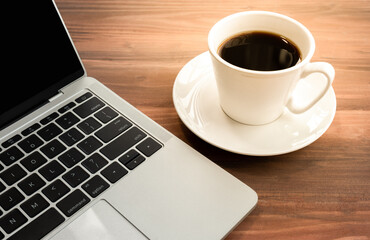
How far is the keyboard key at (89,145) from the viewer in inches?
20.9

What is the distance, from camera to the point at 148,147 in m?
0.54

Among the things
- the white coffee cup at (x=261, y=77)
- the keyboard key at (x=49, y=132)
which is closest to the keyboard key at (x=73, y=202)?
the keyboard key at (x=49, y=132)

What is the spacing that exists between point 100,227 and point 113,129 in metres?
0.15

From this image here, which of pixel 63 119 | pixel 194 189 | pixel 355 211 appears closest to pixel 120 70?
pixel 63 119

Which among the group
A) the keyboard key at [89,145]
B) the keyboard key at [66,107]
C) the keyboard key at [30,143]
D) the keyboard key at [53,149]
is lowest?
the keyboard key at [89,145]

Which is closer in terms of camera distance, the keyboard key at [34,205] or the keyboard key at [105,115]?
the keyboard key at [34,205]

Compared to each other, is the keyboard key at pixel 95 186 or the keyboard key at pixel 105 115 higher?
the keyboard key at pixel 105 115

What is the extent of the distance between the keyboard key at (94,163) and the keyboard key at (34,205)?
2.7 inches

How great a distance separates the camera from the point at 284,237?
472 mm

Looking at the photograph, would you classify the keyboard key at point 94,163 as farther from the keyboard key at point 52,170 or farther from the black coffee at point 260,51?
the black coffee at point 260,51

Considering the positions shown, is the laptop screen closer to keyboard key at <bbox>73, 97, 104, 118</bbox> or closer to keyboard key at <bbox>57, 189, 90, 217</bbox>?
keyboard key at <bbox>73, 97, 104, 118</bbox>

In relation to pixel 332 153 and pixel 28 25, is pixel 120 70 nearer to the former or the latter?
pixel 28 25

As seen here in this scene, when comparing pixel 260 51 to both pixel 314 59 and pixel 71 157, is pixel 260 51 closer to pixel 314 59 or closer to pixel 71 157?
pixel 314 59

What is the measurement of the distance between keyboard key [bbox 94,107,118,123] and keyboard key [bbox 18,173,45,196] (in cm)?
12
